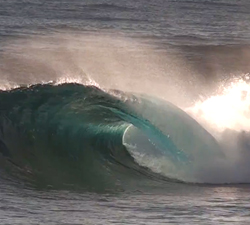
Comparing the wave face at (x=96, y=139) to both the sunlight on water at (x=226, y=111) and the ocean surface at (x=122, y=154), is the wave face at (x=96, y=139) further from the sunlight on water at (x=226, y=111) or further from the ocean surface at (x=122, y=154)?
the sunlight on water at (x=226, y=111)

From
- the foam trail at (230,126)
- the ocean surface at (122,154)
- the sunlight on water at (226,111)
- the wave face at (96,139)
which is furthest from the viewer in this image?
the sunlight on water at (226,111)

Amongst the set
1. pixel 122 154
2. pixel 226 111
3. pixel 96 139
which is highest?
pixel 226 111

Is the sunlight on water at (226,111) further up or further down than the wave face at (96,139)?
further up

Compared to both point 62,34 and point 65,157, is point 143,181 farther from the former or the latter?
point 62,34

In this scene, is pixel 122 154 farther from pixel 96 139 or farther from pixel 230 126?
Answer: pixel 230 126

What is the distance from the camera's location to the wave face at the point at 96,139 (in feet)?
52.7

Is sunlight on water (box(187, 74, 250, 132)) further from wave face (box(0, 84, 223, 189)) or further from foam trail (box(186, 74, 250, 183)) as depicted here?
wave face (box(0, 84, 223, 189))

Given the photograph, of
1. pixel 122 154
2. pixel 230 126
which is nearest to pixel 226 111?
pixel 230 126

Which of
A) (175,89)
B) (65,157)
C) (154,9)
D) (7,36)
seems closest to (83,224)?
(65,157)

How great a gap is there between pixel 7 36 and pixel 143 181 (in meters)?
22.6

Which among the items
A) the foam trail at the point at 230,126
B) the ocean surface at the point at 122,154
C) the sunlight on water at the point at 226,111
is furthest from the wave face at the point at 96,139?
the sunlight on water at the point at 226,111

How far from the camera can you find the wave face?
16078 mm

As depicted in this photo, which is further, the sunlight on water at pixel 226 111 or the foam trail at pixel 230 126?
the sunlight on water at pixel 226 111

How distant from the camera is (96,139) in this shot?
57.5 feet
